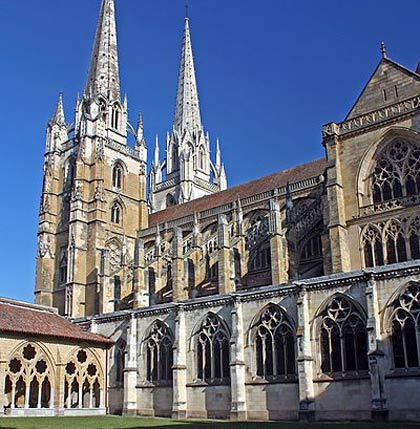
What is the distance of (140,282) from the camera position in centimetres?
4125

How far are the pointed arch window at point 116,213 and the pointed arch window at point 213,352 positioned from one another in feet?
84.4


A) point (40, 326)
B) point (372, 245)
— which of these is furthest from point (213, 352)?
point (372, 245)

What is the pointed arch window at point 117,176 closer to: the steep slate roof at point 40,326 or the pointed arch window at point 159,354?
the steep slate roof at point 40,326

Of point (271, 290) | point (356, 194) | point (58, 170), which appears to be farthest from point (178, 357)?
point (58, 170)

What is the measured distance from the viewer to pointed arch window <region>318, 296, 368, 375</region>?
2139cm

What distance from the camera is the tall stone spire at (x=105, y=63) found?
5484 centimetres

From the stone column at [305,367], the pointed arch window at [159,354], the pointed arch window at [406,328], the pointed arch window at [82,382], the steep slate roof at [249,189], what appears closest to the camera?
the pointed arch window at [406,328]

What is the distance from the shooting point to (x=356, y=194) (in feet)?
99.3

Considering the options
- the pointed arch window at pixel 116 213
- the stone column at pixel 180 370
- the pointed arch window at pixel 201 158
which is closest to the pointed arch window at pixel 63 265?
the pointed arch window at pixel 116 213

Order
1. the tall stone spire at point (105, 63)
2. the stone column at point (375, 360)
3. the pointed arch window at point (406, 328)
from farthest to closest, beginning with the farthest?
the tall stone spire at point (105, 63), the pointed arch window at point (406, 328), the stone column at point (375, 360)

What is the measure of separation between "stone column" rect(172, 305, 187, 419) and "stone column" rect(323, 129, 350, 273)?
8.31 meters

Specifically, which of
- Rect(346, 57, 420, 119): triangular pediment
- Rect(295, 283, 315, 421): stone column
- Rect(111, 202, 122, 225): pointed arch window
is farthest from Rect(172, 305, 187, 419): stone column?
Rect(111, 202, 122, 225): pointed arch window

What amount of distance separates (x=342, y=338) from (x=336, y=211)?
380 inches

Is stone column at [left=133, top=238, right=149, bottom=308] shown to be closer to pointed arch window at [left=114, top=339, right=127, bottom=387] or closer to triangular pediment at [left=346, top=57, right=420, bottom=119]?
pointed arch window at [left=114, top=339, right=127, bottom=387]
